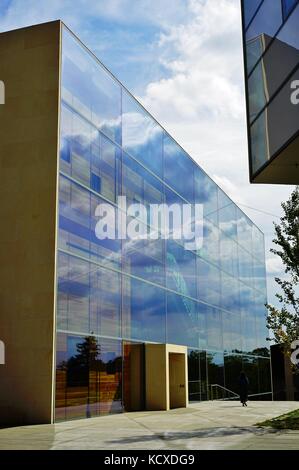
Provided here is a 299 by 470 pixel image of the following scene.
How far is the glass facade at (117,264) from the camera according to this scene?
2133 cm

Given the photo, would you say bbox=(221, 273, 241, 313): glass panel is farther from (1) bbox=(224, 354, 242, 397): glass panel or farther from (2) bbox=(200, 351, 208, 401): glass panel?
(2) bbox=(200, 351, 208, 401): glass panel

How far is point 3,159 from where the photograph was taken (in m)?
21.8

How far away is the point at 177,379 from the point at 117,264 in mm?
8765

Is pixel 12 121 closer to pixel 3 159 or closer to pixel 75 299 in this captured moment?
pixel 3 159

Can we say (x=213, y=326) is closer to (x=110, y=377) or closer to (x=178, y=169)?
(x=178, y=169)

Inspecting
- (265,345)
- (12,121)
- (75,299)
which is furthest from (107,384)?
(265,345)

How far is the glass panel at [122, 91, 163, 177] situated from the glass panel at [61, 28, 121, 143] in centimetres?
78

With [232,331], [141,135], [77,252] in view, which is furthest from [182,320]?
[77,252]

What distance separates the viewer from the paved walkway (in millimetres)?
13398

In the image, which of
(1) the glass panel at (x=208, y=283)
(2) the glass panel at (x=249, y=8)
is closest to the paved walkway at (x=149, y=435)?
(2) the glass panel at (x=249, y=8)

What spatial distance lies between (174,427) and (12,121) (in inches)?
457

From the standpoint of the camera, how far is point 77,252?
21.8 meters

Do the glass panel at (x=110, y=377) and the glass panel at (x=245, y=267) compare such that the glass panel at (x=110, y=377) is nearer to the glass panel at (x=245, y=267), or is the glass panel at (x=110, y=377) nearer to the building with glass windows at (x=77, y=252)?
the building with glass windows at (x=77, y=252)

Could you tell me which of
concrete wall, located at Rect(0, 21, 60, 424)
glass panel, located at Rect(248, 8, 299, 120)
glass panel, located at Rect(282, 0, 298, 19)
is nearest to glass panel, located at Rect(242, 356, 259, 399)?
concrete wall, located at Rect(0, 21, 60, 424)
